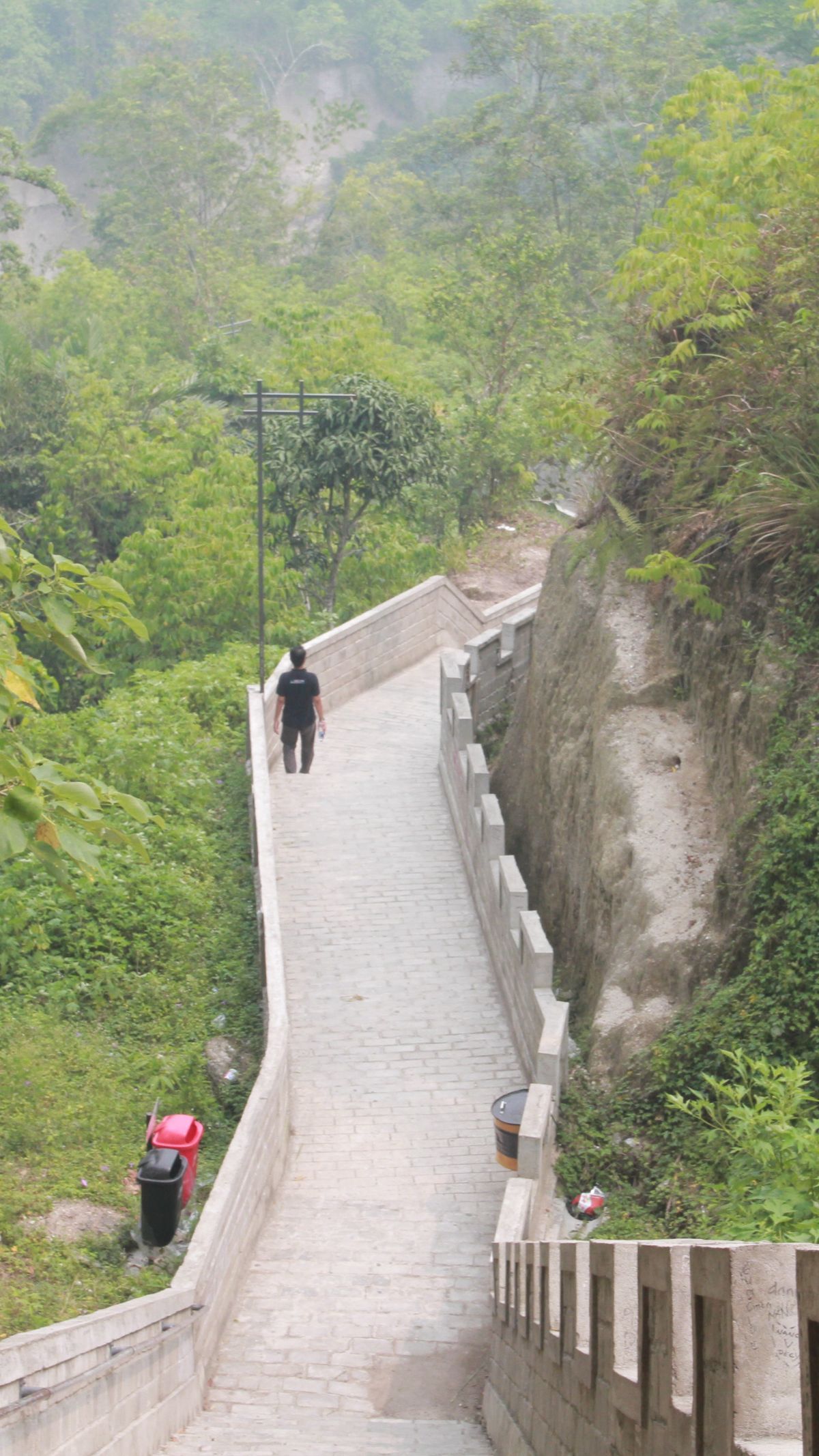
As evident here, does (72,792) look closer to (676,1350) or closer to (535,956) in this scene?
(676,1350)

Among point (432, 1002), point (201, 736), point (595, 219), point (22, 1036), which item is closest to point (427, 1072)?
point (432, 1002)

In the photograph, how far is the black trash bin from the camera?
988 centimetres

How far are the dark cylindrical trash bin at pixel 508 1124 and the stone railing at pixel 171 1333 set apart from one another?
5.40 ft

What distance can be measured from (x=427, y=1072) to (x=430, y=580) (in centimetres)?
1189

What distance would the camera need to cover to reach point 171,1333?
7.88 metres

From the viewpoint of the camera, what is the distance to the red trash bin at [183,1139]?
1022cm

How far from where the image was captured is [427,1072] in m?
12.9

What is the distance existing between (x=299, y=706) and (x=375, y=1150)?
598 cm

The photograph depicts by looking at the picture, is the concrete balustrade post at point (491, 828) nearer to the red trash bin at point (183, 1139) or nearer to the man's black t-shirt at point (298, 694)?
the man's black t-shirt at point (298, 694)

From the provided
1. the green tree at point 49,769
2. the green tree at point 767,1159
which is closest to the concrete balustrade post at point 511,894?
the green tree at point 767,1159

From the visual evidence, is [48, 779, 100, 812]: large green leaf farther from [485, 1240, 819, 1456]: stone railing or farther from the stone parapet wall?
the stone parapet wall

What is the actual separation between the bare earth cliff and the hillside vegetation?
545 mm

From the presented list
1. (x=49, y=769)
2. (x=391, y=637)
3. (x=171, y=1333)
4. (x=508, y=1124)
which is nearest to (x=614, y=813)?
(x=508, y=1124)

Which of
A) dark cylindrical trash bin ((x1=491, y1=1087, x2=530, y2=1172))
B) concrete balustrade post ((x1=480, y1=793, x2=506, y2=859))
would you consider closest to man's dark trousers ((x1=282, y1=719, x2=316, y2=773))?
concrete balustrade post ((x1=480, y1=793, x2=506, y2=859))
